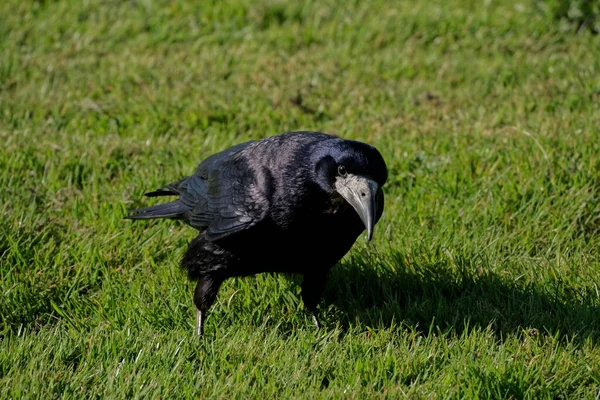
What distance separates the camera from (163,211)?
4.26 meters

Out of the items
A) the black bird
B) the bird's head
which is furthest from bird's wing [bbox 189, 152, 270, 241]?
the bird's head

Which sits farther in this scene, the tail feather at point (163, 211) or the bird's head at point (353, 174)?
the tail feather at point (163, 211)

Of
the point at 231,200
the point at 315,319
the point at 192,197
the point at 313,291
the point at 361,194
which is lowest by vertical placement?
the point at 315,319

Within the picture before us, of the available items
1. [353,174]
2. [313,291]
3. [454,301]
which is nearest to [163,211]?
[313,291]

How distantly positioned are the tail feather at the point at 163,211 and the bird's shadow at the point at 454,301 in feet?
2.93

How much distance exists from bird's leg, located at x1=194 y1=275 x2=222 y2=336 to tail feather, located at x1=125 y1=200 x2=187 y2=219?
19.5 inches

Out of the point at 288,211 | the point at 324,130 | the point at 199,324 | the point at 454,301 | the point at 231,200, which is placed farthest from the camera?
the point at 324,130

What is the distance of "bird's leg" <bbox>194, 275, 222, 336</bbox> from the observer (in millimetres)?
3805

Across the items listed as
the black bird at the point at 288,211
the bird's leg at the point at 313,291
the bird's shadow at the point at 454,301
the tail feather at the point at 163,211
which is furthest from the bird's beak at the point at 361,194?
the tail feather at the point at 163,211

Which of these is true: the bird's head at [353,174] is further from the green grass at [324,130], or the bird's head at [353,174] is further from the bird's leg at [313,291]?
the green grass at [324,130]

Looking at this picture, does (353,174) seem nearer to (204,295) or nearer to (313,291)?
(313,291)

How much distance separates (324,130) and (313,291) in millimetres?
2108

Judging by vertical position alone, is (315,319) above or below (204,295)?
below

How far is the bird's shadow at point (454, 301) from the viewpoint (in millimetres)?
3709
